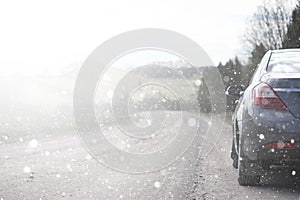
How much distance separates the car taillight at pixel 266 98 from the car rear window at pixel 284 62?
475mm

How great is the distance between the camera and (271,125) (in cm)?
548

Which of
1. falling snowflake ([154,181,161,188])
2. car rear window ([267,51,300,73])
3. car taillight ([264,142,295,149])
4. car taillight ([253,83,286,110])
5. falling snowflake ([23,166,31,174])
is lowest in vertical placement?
falling snowflake ([23,166,31,174])

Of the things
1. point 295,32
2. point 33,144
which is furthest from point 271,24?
point 33,144

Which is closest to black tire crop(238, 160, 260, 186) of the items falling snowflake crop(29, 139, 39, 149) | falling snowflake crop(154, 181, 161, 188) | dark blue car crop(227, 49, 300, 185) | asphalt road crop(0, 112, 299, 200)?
dark blue car crop(227, 49, 300, 185)

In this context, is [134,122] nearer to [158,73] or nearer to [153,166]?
[158,73]

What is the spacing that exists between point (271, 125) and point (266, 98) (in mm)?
315

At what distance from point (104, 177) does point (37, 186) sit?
1024 millimetres

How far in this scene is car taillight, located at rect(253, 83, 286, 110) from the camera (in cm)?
550

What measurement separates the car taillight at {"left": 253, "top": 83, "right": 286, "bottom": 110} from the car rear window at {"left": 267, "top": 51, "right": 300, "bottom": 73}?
0.48 metres

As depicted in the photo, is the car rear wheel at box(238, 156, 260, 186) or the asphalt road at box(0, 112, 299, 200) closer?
the asphalt road at box(0, 112, 299, 200)

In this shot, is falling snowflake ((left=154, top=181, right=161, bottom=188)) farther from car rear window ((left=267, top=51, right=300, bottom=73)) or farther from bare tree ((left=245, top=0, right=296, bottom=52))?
bare tree ((left=245, top=0, right=296, bottom=52))

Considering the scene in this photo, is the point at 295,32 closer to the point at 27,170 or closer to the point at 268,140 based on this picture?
the point at 27,170

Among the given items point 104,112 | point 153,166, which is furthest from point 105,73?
point 104,112

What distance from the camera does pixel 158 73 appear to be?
17734 mm
